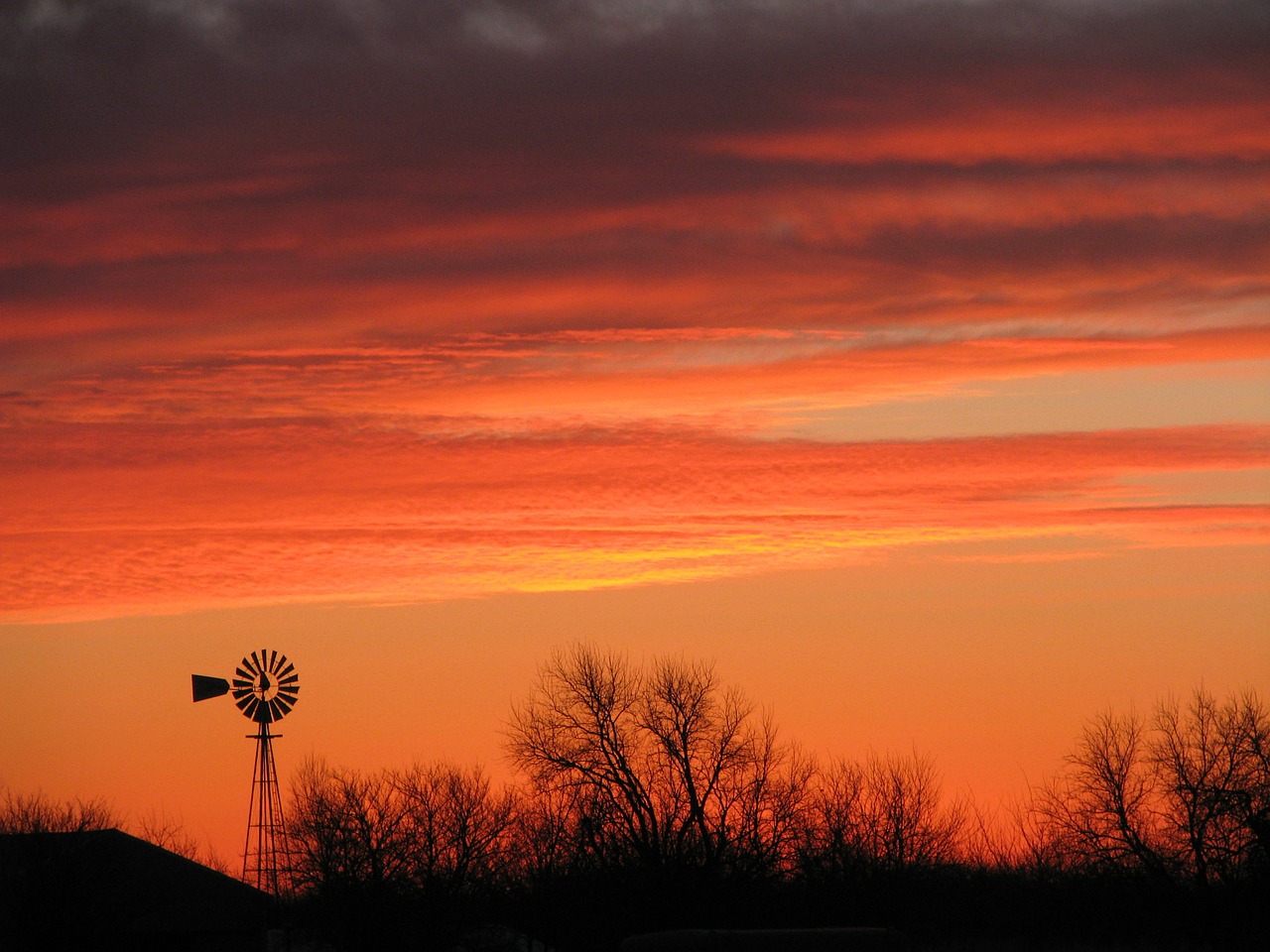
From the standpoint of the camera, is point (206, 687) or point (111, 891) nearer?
point (111, 891)

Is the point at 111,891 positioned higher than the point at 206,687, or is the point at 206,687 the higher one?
the point at 206,687

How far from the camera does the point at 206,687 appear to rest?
72500 millimetres

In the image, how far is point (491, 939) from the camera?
72.2 m

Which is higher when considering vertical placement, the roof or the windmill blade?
the windmill blade

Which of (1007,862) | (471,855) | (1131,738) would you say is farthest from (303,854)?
(1007,862)

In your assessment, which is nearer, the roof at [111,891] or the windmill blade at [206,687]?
the roof at [111,891]

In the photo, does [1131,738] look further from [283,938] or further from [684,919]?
[283,938]

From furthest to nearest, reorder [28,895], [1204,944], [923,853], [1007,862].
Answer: [1007,862], [923,853], [1204,944], [28,895]

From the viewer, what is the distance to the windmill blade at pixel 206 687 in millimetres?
72062

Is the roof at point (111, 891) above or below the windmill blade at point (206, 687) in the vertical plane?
below

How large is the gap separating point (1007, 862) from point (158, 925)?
62.1 m

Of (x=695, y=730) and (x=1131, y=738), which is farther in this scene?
(x=1131, y=738)

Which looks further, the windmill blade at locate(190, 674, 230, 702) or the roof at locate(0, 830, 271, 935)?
the windmill blade at locate(190, 674, 230, 702)

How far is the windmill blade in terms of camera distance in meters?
72.1
